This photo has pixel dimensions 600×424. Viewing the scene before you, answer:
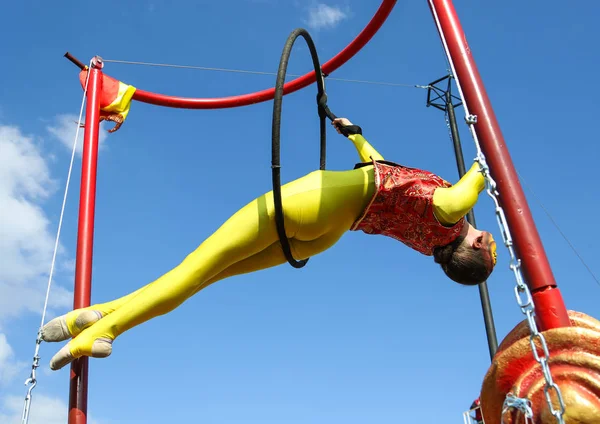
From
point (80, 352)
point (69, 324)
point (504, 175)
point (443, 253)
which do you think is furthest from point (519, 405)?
point (69, 324)

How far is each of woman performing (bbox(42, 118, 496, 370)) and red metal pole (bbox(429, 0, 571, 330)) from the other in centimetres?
27

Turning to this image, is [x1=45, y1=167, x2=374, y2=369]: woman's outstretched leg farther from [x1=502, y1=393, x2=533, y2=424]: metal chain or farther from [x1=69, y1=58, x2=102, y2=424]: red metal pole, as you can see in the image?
[x1=502, y1=393, x2=533, y2=424]: metal chain

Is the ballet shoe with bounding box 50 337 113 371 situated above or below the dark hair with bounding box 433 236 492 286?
below

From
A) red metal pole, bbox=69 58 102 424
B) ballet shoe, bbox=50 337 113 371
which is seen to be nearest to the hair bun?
ballet shoe, bbox=50 337 113 371

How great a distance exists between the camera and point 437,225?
313 centimetres

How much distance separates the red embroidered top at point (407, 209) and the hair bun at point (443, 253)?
0.11 ft

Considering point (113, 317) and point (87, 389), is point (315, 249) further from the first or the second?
point (87, 389)

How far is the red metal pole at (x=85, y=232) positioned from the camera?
369 centimetres

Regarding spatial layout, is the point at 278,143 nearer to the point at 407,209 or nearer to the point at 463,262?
the point at 407,209

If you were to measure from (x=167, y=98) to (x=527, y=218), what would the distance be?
12.8 feet

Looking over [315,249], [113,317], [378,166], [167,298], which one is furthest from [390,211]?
[113,317]

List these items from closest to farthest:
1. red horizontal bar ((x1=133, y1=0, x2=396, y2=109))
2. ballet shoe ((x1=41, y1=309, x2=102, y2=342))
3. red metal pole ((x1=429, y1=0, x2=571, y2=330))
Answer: red metal pole ((x1=429, y1=0, x2=571, y2=330)) → ballet shoe ((x1=41, y1=309, x2=102, y2=342)) → red horizontal bar ((x1=133, y1=0, x2=396, y2=109))

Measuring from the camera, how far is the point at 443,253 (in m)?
3.27

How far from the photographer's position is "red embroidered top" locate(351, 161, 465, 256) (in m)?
3.11
